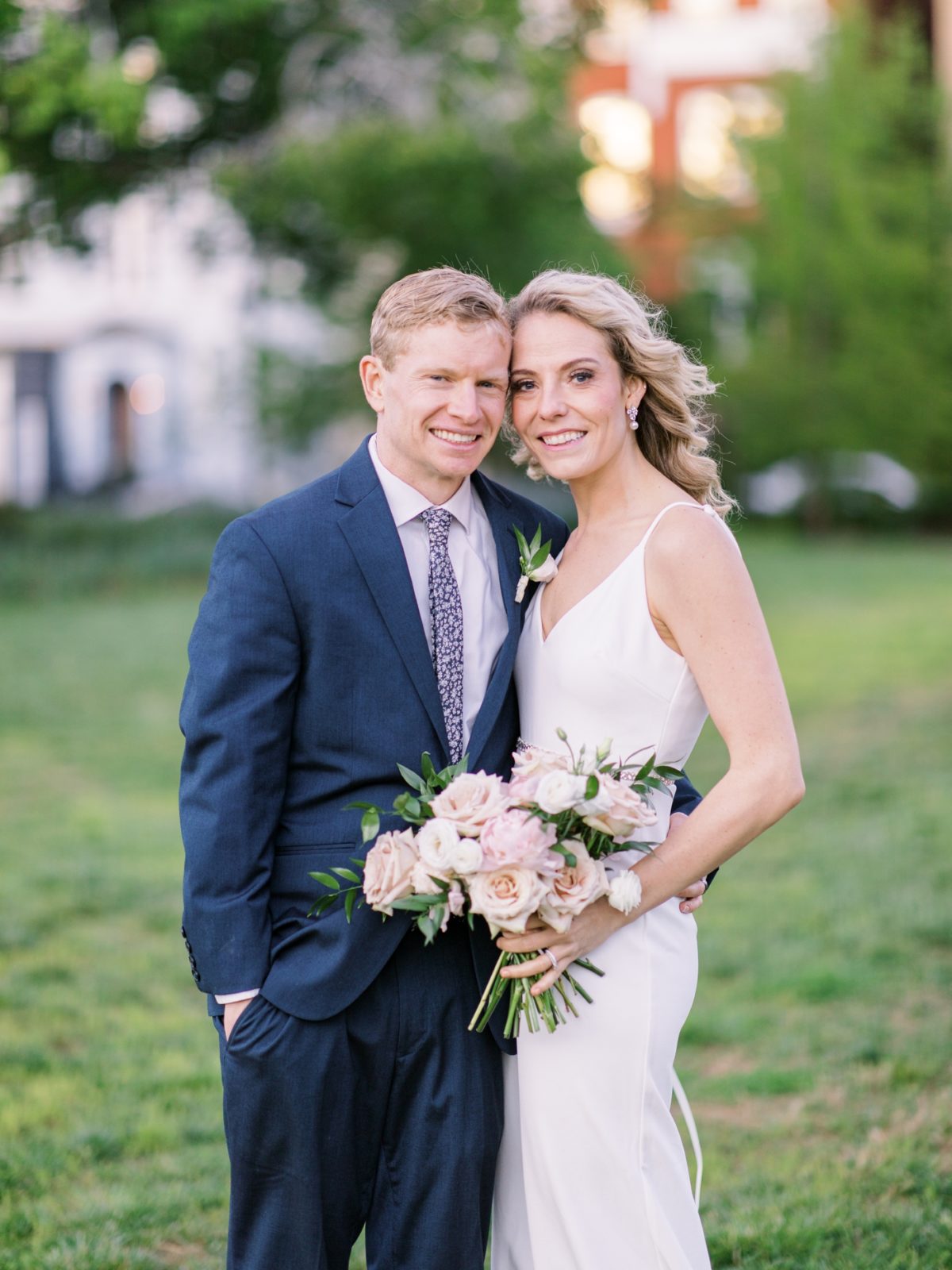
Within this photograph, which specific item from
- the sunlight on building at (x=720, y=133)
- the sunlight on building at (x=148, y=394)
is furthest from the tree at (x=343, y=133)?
the sunlight on building at (x=148, y=394)

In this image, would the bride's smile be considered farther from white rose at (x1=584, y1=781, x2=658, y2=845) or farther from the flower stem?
the flower stem

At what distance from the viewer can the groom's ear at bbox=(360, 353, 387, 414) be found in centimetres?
325

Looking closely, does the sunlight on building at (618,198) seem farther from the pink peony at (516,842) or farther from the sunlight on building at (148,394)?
the pink peony at (516,842)

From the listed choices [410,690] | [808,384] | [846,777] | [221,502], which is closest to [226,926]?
[410,690]

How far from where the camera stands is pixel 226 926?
9.76 feet

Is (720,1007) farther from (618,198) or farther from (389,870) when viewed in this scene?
(618,198)

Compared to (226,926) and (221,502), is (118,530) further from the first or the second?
(226,926)

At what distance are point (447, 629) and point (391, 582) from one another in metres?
0.17

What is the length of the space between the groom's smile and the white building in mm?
23641

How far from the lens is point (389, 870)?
2.74 m

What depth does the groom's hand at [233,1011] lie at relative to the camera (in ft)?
9.82

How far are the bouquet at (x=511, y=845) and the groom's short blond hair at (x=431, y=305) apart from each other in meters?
0.95

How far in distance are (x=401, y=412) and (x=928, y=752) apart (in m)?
8.53

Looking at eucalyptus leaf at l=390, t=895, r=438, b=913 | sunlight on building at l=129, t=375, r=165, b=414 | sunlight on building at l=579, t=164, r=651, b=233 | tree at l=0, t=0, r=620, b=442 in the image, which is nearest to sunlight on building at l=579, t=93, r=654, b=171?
sunlight on building at l=579, t=164, r=651, b=233
